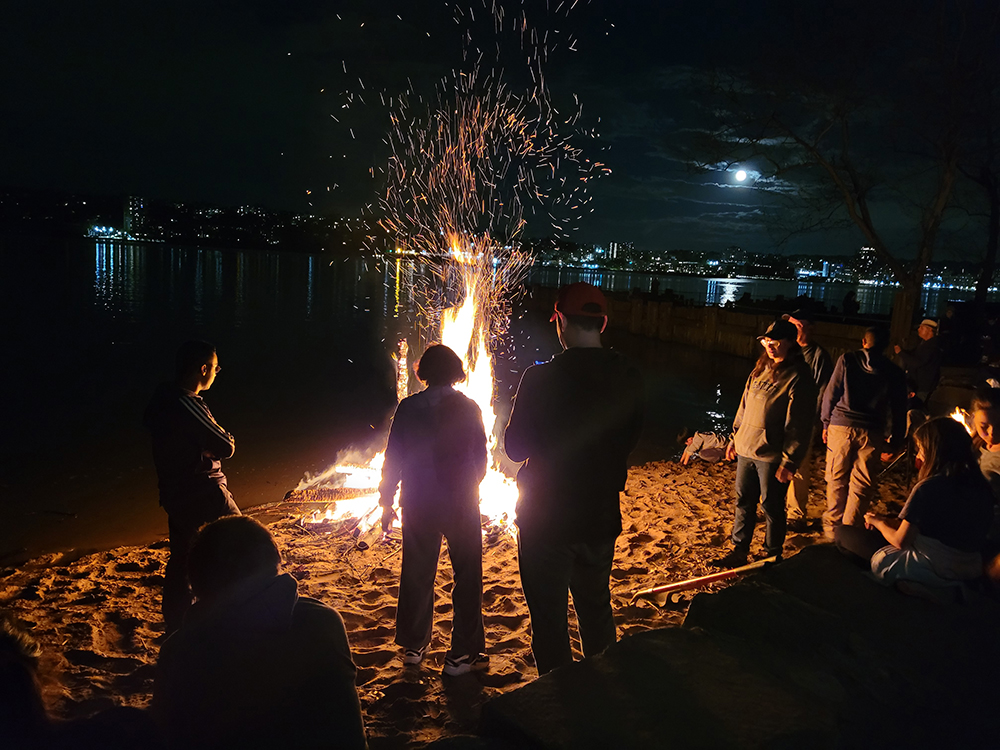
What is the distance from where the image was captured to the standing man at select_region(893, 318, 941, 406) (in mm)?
A: 10023

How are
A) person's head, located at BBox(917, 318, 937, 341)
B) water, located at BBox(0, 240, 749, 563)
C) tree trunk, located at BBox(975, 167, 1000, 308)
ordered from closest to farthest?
water, located at BBox(0, 240, 749, 563), person's head, located at BBox(917, 318, 937, 341), tree trunk, located at BBox(975, 167, 1000, 308)

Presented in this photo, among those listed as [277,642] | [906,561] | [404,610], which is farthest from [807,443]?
[277,642]

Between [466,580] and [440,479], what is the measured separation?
0.69m

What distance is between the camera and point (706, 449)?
34.1 ft

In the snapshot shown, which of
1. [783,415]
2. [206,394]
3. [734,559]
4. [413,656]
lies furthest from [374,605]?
[206,394]

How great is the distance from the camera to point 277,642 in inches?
69.7

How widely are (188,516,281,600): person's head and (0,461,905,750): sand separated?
1447 mm

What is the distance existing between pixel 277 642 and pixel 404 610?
2.33 meters

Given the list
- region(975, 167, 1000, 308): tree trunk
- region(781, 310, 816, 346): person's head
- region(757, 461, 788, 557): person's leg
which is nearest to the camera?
region(757, 461, 788, 557): person's leg

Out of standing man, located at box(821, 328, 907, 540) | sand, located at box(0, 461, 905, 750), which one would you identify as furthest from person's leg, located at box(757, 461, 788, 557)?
standing man, located at box(821, 328, 907, 540)

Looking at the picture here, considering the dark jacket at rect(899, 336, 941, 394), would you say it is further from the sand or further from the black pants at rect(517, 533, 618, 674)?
the black pants at rect(517, 533, 618, 674)

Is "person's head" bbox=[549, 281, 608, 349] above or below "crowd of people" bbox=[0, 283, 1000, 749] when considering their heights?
above

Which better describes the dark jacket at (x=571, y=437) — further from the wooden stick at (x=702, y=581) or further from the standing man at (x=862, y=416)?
the standing man at (x=862, y=416)

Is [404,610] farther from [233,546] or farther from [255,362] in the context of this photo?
[255,362]
